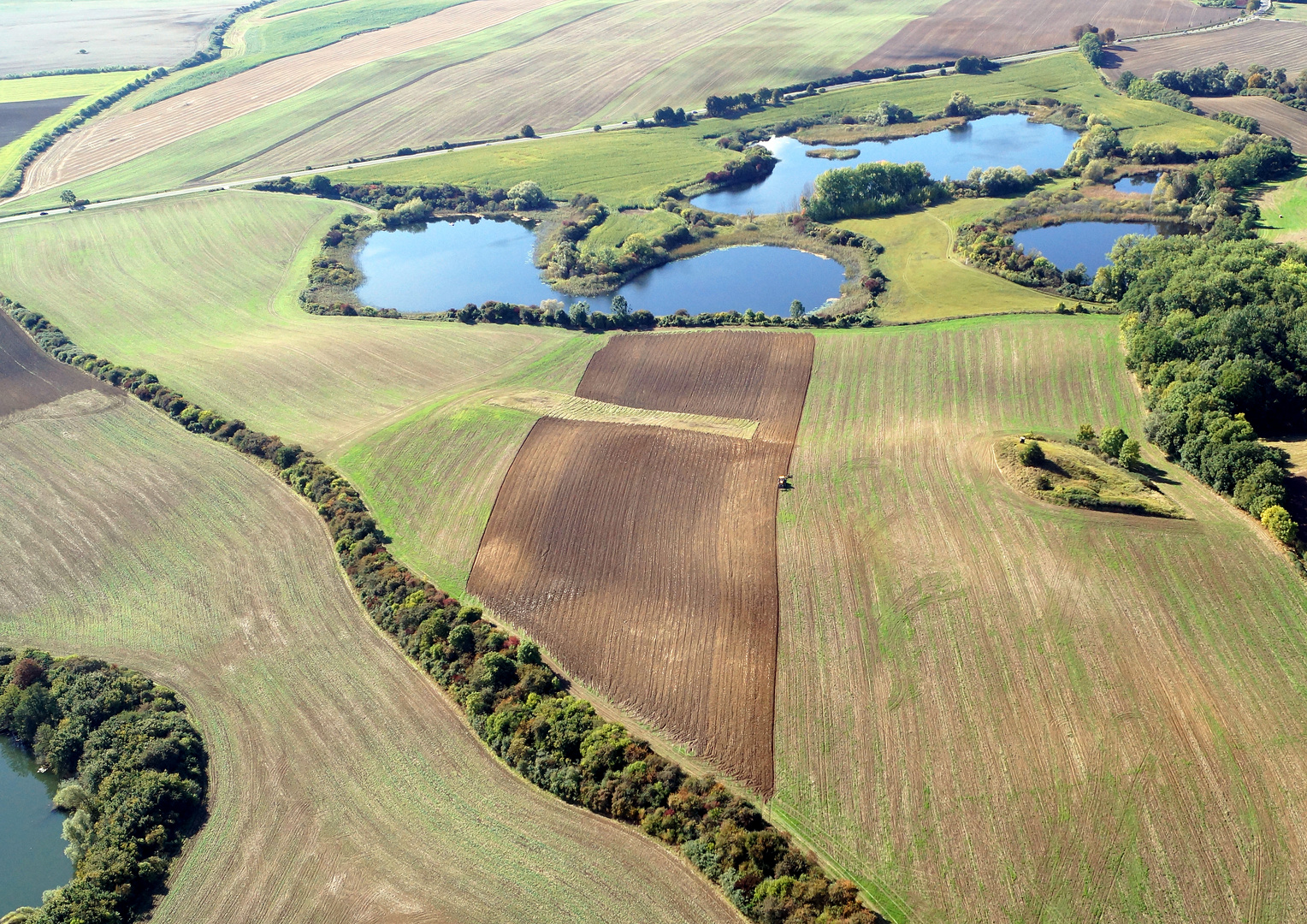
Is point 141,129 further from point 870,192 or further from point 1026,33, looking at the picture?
point 1026,33

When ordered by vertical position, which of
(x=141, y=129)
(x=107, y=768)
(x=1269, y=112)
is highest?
(x=141, y=129)

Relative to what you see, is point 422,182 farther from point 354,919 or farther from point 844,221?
point 354,919

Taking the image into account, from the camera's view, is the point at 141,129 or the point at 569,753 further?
the point at 141,129

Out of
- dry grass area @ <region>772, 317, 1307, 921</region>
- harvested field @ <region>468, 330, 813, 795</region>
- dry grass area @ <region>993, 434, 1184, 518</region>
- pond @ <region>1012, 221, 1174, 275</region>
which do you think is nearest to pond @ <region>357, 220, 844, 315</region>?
harvested field @ <region>468, 330, 813, 795</region>

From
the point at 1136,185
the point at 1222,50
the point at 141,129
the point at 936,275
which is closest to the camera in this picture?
the point at 936,275

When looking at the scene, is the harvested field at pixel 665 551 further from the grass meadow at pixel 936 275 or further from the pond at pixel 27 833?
the pond at pixel 27 833

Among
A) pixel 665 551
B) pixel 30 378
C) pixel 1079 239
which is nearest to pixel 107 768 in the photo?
pixel 665 551

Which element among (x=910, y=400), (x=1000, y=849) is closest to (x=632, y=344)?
(x=910, y=400)
